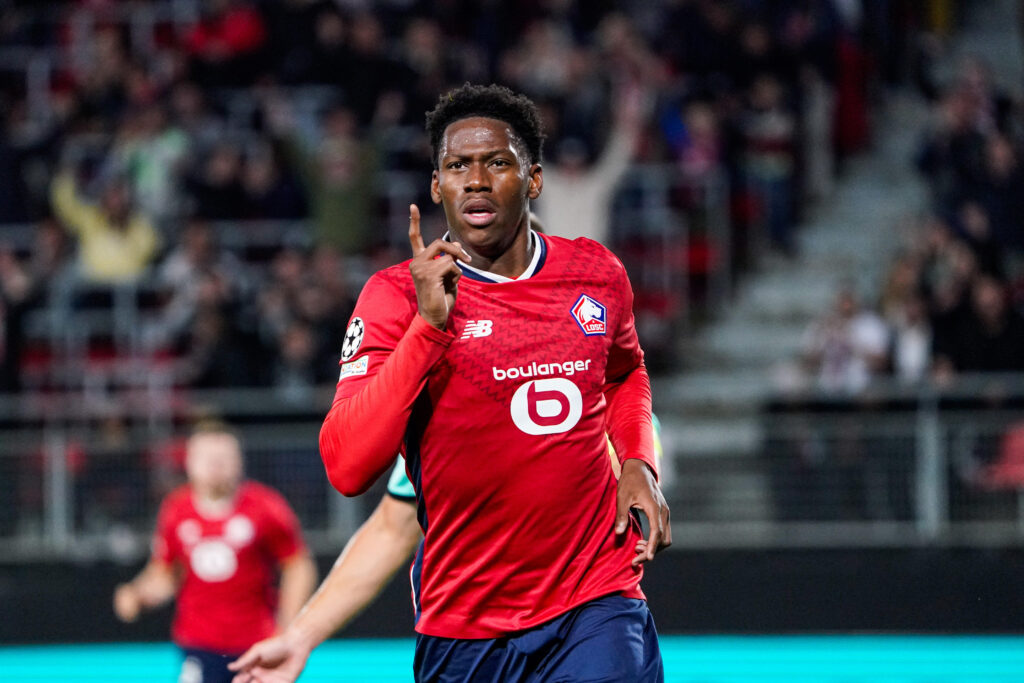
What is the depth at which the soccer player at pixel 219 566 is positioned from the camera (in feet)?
22.3

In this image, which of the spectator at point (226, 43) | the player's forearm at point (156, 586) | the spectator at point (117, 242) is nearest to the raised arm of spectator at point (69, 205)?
the spectator at point (117, 242)

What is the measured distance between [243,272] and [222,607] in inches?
293

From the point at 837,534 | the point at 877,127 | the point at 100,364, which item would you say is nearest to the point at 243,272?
the point at 100,364

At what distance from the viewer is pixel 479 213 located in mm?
3633

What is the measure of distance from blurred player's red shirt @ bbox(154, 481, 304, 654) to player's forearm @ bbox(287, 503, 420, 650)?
2.64 m

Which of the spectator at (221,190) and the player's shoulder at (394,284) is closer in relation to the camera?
the player's shoulder at (394,284)

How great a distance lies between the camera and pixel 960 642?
8.09 m

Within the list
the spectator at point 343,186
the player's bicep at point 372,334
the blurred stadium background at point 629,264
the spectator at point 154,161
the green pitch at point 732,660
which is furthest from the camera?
the spectator at point 154,161

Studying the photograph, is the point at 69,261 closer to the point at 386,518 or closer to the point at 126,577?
the point at 126,577

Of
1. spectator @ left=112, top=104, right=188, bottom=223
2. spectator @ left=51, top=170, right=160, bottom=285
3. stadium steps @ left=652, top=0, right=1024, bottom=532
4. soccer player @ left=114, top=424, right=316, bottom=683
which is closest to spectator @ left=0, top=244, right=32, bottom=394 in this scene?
spectator @ left=51, top=170, right=160, bottom=285

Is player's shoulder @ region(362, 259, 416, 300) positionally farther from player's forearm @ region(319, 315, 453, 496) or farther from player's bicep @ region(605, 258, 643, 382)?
player's bicep @ region(605, 258, 643, 382)

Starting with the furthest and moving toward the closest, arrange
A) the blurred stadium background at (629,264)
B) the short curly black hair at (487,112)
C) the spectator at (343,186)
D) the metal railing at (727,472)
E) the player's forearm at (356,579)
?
the spectator at (343,186)
the metal railing at (727,472)
the blurred stadium background at (629,264)
the player's forearm at (356,579)
the short curly black hair at (487,112)

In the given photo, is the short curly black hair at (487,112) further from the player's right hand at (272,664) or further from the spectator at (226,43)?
the spectator at (226,43)

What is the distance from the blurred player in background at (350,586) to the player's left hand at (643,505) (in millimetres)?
263
